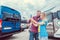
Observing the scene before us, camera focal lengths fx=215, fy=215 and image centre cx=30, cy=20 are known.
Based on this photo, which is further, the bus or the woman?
the bus

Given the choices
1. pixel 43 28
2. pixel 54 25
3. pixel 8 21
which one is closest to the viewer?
pixel 43 28

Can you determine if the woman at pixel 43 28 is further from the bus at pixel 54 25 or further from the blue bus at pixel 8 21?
the blue bus at pixel 8 21

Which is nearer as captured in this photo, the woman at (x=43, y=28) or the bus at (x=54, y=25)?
the woman at (x=43, y=28)

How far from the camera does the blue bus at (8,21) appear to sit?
11.7 m

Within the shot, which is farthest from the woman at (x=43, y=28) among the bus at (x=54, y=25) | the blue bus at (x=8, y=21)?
the blue bus at (x=8, y=21)

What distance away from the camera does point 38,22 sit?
27.0ft

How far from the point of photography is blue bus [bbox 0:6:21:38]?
38.2 feet

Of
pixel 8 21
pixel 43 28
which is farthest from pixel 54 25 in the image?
pixel 43 28

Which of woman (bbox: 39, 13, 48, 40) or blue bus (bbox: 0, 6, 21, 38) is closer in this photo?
woman (bbox: 39, 13, 48, 40)

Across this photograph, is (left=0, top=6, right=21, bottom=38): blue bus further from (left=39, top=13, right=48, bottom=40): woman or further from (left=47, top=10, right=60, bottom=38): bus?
(left=39, top=13, right=48, bottom=40): woman

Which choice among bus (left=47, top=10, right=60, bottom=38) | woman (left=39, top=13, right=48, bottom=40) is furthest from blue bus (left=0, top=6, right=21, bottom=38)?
woman (left=39, top=13, right=48, bottom=40)

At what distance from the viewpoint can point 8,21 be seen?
1245cm

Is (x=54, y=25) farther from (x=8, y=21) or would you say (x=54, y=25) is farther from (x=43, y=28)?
(x=43, y=28)

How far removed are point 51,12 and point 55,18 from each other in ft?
2.95
